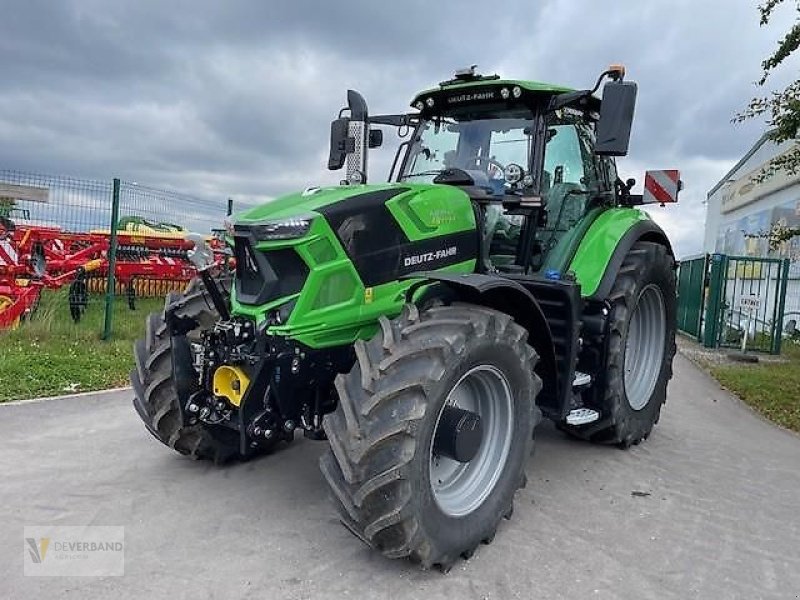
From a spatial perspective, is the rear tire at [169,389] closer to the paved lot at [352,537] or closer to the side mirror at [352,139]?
the paved lot at [352,537]

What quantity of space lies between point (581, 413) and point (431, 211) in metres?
1.84

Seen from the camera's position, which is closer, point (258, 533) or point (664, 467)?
point (258, 533)

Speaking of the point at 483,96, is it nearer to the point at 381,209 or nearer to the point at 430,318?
the point at 381,209

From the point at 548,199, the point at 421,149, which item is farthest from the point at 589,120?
the point at 421,149

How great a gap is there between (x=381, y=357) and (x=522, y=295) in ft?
3.56

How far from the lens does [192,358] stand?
386 cm

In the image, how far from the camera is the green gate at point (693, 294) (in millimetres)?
14398

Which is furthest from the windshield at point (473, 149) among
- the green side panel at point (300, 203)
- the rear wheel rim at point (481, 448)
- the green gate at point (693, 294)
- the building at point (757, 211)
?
the green gate at point (693, 294)

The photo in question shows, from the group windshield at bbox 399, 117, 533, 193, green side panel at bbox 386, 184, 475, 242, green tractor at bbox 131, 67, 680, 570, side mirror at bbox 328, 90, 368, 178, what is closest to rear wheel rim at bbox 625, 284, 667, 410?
green tractor at bbox 131, 67, 680, 570

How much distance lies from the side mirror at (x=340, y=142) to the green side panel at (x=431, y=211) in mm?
1245

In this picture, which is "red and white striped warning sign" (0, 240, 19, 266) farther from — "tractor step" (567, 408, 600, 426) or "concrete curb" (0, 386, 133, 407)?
"tractor step" (567, 408, 600, 426)

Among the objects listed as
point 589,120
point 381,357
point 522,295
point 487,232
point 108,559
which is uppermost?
point 589,120

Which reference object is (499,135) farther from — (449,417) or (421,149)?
(449,417)

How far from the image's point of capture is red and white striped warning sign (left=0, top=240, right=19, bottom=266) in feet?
32.7
